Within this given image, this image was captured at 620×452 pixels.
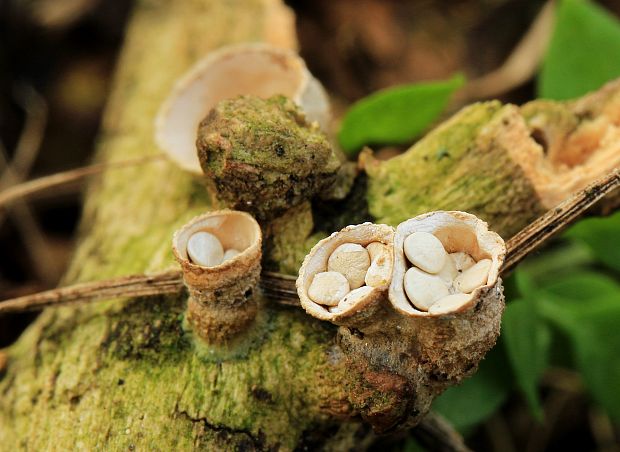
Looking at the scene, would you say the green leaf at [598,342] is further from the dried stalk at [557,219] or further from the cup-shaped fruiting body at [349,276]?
the cup-shaped fruiting body at [349,276]

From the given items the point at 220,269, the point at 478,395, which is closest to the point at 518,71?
the point at 478,395

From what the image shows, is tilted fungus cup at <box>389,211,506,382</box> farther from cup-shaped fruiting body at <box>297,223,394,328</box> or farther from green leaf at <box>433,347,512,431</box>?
green leaf at <box>433,347,512,431</box>

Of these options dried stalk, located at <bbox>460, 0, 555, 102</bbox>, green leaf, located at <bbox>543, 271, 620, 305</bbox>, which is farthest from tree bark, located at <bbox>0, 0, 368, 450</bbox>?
dried stalk, located at <bbox>460, 0, 555, 102</bbox>

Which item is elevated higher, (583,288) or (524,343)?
(524,343)

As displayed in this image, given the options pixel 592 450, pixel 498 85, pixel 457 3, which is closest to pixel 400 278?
pixel 592 450

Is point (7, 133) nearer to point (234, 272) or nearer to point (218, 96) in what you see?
point (218, 96)

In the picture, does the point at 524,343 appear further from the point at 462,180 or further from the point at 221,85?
the point at 221,85

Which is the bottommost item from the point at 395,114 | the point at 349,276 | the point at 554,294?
the point at 554,294
